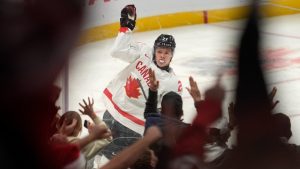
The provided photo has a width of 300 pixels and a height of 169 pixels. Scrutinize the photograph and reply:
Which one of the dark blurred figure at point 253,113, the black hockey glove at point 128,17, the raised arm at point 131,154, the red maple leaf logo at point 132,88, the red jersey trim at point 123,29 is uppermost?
the black hockey glove at point 128,17

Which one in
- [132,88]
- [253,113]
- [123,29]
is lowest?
[132,88]

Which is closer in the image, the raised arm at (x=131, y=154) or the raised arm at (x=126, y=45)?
the raised arm at (x=131, y=154)

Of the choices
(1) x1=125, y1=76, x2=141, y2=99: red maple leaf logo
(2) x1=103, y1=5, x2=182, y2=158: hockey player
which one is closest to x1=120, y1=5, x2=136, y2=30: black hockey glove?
(2) x1=103, y1=5, x2=182, y2=158: hockey player

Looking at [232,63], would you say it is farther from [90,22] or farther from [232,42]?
[90,22]

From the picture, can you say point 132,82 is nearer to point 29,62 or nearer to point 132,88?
point 132,88

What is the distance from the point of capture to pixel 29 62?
0.49m

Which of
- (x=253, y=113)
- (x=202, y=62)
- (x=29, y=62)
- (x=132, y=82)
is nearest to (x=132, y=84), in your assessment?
(x=132, y=82)

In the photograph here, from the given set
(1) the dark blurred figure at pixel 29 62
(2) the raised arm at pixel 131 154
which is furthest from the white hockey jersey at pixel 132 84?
(1) the dark blurred figure at pixel 29 62

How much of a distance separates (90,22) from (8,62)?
0.07 metres

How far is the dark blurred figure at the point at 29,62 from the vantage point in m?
0.48

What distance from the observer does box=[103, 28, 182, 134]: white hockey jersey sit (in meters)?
2.96

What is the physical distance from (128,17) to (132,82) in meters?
0.33

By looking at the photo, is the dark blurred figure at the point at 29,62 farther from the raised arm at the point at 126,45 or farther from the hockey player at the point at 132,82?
the raised arm at the point at 126,45

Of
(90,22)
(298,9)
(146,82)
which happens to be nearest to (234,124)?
(90,22)
